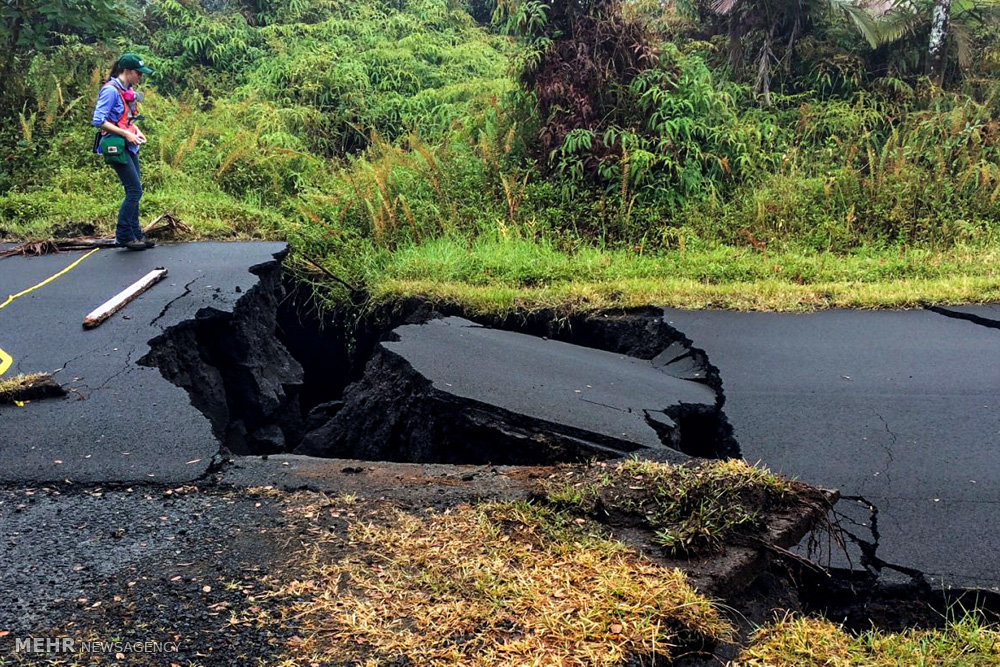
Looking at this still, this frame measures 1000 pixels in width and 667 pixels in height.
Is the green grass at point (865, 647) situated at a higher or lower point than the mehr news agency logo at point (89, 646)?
lower

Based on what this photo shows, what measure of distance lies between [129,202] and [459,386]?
4.98 metres

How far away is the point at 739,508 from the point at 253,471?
2277mm

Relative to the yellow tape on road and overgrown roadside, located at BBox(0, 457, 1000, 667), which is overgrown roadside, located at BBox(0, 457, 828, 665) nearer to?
overgrown roadside, located at BBox(0, 457, 1000, 667)

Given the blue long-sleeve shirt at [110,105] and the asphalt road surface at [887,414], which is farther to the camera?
the blue long-sleeve shirt at [110,105]

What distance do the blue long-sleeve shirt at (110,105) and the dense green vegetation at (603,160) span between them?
5.58ft

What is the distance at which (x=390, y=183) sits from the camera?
31.9 feet

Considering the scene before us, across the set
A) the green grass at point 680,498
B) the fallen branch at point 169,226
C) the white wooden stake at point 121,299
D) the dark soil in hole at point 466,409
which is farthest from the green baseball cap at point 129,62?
the green grass at point 680,498

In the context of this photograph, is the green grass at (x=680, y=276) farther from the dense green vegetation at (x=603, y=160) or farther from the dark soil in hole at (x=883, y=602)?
the dark soil in hole at (x=883, y=602)

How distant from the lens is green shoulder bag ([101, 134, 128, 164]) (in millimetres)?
7914

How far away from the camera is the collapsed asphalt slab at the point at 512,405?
15.2 feet

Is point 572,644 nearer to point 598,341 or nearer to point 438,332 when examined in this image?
point 438,332

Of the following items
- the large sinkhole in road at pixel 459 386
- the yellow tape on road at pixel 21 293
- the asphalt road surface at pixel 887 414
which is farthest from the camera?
the yellow tape on road at pixel 21 293

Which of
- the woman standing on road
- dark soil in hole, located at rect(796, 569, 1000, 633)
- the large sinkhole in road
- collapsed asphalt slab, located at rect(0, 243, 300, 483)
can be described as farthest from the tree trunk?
the woman standing on road

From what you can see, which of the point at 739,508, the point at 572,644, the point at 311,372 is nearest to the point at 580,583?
the point at 572,644
